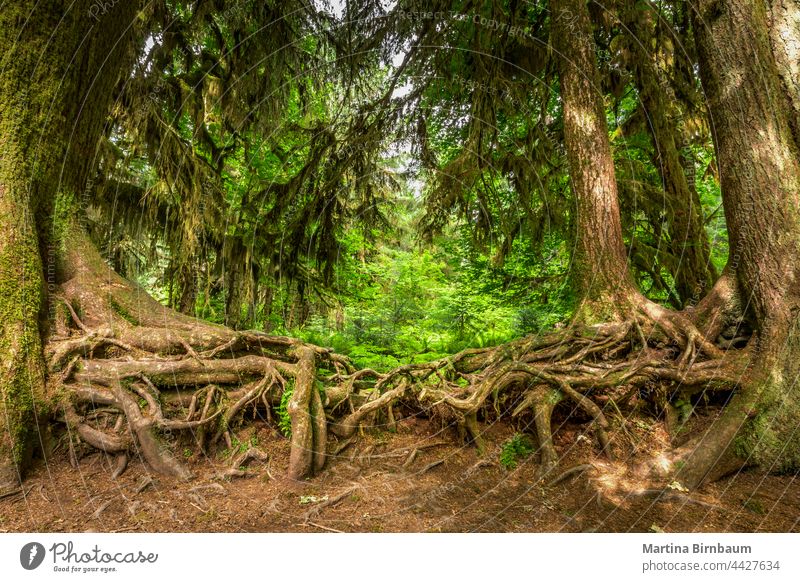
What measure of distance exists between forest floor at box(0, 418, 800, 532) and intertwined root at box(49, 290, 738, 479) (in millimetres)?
190

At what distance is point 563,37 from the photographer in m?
4.36

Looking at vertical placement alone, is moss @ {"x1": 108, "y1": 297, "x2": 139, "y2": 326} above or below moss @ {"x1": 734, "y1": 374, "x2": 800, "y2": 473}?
above

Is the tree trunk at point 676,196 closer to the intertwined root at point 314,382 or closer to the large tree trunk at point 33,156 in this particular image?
the intertwined root at point 314,382

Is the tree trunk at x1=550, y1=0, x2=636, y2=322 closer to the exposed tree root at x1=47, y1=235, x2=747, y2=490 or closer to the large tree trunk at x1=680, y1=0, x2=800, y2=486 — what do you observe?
the exposed tree root at x1=47, y1=235, x2=747, y2=490

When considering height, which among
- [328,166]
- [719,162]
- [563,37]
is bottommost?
[719,162]

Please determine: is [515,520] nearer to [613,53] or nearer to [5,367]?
[5,367]

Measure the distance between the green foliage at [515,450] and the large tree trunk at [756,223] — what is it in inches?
48.9

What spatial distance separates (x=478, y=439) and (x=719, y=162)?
3779mm

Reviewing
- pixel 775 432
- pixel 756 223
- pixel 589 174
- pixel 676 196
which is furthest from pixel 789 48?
pixel 775 432

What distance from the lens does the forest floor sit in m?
2.55

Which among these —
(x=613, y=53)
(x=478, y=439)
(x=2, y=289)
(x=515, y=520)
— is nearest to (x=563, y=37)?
(x=613, y=53)
